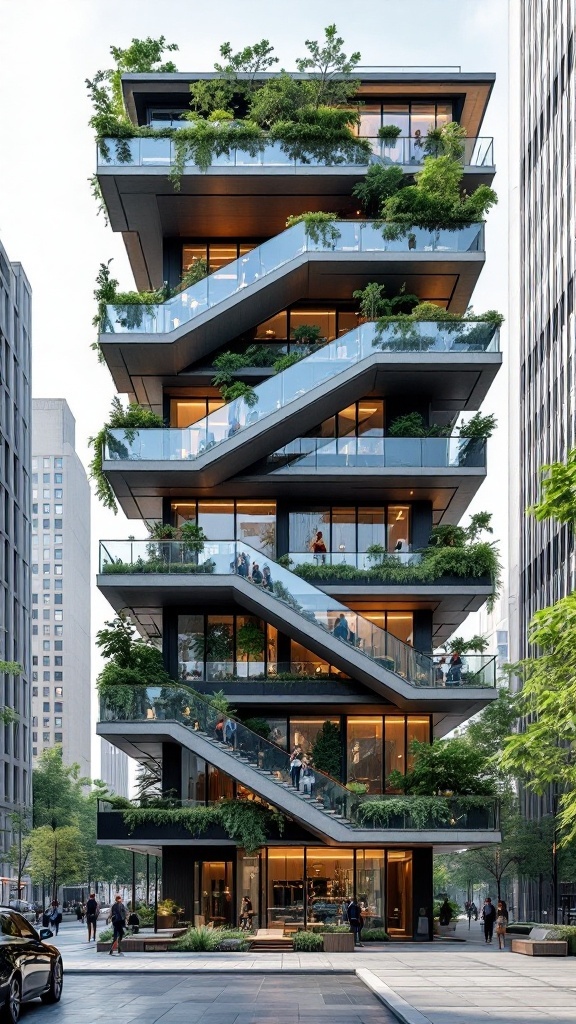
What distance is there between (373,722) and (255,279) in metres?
15.3

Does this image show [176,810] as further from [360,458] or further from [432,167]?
[432,167]

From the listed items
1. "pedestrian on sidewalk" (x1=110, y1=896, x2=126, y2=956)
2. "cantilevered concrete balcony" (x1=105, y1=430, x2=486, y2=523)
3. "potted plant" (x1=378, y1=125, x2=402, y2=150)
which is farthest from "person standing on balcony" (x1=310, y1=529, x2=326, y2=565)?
"potted plant" (x1=378, y1=125, x2=402, y2=150)

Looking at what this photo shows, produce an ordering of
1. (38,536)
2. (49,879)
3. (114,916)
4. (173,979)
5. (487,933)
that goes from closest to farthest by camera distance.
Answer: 1. (173,979)
2. (114,916)
3. (487,933)
4. (49,879)
5. (38,536)

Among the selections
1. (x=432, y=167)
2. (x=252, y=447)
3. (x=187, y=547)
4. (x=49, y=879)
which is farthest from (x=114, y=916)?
(x=49, y=879)

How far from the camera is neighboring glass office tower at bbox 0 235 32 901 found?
10369 centimetres

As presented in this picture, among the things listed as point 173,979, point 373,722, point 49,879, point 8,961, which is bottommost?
point 49,879

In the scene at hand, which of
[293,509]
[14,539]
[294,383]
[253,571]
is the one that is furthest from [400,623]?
[14,539]

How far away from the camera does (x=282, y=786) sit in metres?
42.1

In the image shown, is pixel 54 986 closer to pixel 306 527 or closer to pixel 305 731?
pixel 305 731

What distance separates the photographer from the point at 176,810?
43.4 meters

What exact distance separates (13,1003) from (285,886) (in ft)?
84.9

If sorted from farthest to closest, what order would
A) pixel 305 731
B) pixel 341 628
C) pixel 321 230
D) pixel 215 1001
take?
1. pixel 305 731
2. pixel 321 230
3. pixel 341 628
4. pixel 215 1001

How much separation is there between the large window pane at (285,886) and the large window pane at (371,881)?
6.22ft

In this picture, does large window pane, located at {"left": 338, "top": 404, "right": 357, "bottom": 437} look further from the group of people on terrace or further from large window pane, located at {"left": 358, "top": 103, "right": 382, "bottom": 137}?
large window pane, located at {"left": 358, "top": 103, "right": 382, "bottom": 137}
